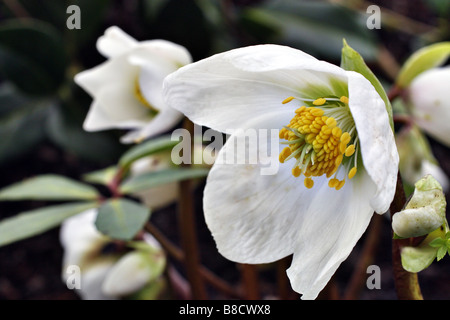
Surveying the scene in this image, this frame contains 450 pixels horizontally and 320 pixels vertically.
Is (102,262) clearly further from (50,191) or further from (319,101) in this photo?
(319,101)

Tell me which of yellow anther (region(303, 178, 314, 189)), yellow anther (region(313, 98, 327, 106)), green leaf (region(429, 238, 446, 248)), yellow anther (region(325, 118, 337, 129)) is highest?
yellow anther (region(313, 98, 327, 106))

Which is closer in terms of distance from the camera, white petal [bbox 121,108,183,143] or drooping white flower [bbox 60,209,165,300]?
white petal [bbox 121,108,183,143]

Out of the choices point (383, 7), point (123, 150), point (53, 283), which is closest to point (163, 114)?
point (123, 150)

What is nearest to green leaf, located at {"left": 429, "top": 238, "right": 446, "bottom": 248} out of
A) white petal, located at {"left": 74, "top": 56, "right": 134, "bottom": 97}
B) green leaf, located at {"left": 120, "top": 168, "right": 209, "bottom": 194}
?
green leaf, located at {"left": 120, "top": 168, "right": 209, "bottom": 194}

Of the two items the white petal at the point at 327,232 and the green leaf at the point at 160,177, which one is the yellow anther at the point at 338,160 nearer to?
the white petal at the point at 327,232

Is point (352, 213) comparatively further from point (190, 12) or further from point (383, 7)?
point (383, 7)

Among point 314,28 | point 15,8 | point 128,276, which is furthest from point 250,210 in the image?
point 15,8

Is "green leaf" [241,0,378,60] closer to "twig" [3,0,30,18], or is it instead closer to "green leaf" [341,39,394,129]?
"twig" [3,0,30,18]
